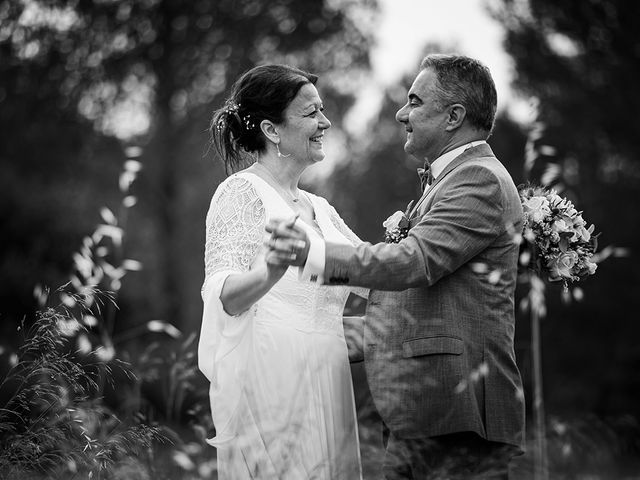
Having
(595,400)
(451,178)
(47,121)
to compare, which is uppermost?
(451,178)

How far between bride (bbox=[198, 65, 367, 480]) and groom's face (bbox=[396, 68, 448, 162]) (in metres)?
0.51

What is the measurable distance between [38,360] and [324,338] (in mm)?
1179

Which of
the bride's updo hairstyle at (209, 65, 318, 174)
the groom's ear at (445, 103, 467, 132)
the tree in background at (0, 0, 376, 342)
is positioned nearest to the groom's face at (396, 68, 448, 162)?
the groom's ear at (445, 103, 467, 132)

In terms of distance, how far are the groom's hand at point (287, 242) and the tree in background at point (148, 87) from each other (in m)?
10.2

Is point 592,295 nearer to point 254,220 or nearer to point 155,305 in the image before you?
point 155,305

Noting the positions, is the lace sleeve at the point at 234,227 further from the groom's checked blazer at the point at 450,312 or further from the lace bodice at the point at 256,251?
the groom's checked blazer at the point at 450,312

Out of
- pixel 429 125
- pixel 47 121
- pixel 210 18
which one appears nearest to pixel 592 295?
pixel 210 18

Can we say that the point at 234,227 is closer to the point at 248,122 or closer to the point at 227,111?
the point at 248,122

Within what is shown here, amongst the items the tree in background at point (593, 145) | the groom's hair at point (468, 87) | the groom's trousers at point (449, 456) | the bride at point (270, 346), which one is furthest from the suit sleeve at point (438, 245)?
the tree in background at point (593, 145)

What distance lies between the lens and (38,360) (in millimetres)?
3182

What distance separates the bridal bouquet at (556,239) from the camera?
139 inches

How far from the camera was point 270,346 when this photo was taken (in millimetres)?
3504

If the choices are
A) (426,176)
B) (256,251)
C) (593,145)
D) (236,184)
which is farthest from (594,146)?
(256,251)

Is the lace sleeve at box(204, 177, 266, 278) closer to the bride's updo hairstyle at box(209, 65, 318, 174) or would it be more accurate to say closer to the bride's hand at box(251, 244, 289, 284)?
the bride's hand at box(251, 244, 289, 284)
